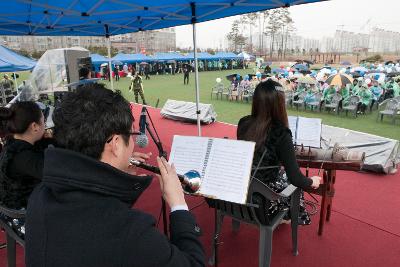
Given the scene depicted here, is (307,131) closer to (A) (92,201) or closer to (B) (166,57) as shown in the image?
(A) (92,201)

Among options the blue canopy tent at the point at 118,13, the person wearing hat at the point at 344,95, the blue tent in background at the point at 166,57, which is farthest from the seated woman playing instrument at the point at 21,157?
the blue tent in background at the point at 166,57

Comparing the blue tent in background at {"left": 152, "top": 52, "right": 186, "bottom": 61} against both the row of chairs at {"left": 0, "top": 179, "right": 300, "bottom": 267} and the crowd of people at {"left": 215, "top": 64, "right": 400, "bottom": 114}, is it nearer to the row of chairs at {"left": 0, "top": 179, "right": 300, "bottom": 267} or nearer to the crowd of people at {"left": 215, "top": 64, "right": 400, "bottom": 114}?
the crowd of people at {"left": 215, "top": 64, "right": 400, "bottom": 114}

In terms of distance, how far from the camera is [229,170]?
2092 millimetres

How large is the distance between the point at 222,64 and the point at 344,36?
63.7 m

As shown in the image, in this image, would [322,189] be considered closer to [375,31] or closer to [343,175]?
[343,175]

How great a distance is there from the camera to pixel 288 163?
8.79 ft

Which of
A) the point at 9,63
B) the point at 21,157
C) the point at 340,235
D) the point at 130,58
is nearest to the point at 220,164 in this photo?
the point at 21,157

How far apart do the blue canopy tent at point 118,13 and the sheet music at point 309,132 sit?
1.67 metres

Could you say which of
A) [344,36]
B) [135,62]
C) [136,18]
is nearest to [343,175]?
[136,18]

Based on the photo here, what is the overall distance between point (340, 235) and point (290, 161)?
1.54 meters

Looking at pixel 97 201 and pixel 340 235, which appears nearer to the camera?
pixel 97 201

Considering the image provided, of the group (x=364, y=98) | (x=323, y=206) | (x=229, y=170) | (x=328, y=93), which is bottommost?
(x=323, y=206)

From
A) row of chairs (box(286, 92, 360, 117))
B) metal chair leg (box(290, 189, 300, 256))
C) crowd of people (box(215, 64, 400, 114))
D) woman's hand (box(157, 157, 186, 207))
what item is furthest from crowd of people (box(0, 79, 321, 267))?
row of chairs (box(286, 92, 360, 117))

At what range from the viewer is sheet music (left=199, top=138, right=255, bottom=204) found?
2.02 meters
